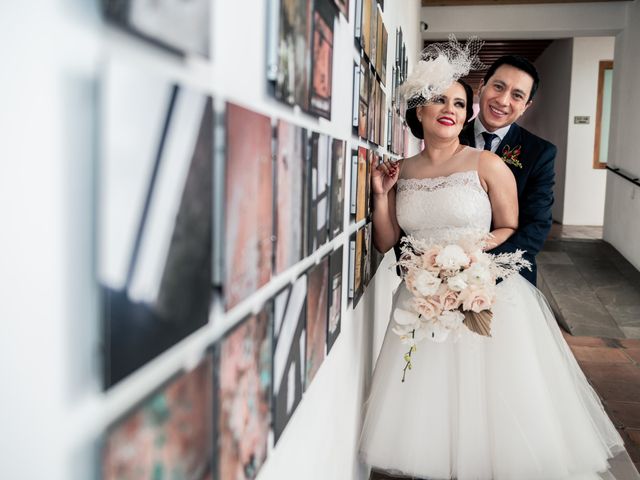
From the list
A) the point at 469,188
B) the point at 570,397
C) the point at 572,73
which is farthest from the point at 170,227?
the point at 572,73

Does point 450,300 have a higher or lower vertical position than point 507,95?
lower

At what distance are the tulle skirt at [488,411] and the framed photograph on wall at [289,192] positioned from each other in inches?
55.2

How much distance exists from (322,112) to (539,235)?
1.53 m

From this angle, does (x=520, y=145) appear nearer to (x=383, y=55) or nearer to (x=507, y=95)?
(x=507, y=95)

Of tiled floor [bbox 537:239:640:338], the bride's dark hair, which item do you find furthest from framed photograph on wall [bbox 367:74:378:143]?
tiled floor [bbox 537:239:640:338]

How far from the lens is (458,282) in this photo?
6.89 feet

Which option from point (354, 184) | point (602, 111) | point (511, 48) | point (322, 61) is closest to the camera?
point (322, 61)

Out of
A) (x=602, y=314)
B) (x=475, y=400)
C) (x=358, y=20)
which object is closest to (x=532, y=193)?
A: (x=475, y=400)

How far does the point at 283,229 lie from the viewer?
3.48ft

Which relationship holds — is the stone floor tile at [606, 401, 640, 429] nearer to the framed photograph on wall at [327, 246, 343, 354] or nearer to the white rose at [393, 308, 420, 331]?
the white rose at [393, 308, 420, 331]

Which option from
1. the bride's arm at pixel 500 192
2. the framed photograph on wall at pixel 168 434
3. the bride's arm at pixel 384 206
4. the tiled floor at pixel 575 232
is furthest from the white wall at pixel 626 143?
the framed photograph on wall at pixel 168 434

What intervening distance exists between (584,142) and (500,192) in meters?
8.74

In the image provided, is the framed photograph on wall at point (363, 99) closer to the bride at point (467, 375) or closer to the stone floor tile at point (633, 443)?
the bride at point (467, 375)

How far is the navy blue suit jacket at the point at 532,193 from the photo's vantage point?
→ 2.52 m
